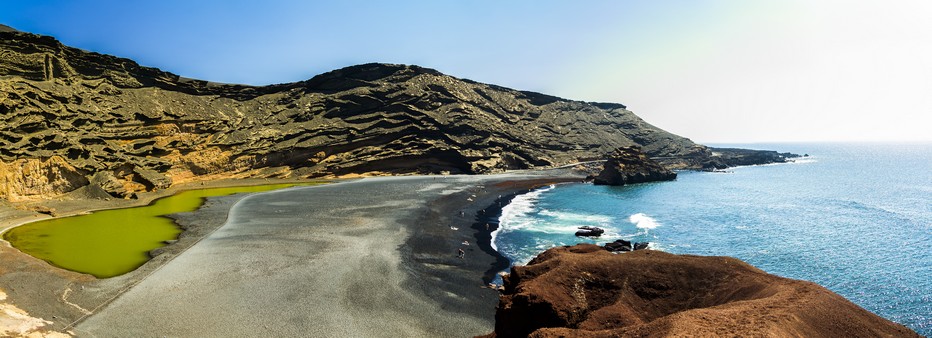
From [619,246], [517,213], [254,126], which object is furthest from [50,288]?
[254,126]

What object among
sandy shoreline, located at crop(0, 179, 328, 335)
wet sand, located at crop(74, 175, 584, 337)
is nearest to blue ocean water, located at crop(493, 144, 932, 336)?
wet sand, located at crop(74, 175, 584, 337)

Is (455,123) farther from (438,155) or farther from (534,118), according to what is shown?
Answer: (534,118)

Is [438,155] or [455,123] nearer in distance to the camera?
[438,155]

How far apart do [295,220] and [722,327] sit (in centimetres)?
3840

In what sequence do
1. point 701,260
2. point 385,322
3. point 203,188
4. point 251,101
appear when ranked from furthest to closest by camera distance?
point 251,101 < point 203,188 < point 385,322 < point 701,260

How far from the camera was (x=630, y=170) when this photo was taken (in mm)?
79312

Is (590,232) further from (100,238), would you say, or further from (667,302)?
(100,238)

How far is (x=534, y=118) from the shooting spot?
5005 inches

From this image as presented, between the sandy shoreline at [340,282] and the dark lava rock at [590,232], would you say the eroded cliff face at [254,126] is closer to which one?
the sandy shoreline at [340,282]

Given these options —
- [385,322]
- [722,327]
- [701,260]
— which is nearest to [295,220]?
[385,322]

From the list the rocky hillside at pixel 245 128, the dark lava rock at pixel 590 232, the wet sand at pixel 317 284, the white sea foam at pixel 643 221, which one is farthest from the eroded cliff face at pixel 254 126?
the dark lava rock at pixel 590 232

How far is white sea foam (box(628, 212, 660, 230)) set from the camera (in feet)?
134

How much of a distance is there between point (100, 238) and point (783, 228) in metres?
60.8

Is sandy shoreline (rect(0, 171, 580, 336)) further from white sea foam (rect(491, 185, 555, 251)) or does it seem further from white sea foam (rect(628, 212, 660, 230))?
white sea foam (rect(628, 212, 660, 230))
